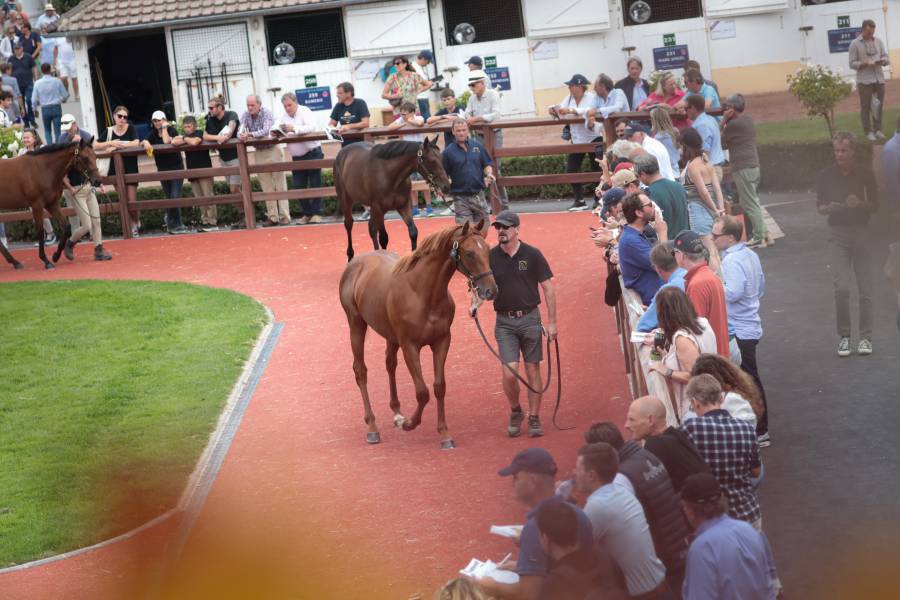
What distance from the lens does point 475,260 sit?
32.4ft

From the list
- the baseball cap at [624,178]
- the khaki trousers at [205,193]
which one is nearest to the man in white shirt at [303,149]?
the khaki trousers at [205,193]

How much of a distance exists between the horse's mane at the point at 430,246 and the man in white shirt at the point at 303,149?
38.3 ft

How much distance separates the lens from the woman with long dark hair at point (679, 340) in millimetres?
8031

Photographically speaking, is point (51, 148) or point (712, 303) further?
point (51, 148)

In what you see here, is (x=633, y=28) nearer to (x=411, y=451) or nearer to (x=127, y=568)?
(x=411, y=451)

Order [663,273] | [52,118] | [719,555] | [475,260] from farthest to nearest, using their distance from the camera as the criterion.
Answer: [52,118]
[475,260]
[663,273]
[719,555]

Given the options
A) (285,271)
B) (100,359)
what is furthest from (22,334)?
(285,271)

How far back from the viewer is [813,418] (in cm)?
1022

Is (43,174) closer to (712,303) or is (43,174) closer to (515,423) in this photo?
(515,423)

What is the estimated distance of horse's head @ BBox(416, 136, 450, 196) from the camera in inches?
640

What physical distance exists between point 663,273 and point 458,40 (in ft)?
70.5

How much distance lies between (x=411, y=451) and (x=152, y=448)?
2361 millimetres

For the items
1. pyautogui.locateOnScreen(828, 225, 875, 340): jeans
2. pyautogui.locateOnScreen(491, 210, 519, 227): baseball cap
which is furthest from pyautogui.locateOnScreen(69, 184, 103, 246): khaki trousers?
pyautogui.locateOnScreen(828, 225, 875, 340): jeans

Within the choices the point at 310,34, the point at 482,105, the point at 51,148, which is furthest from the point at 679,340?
the point at 310,34
